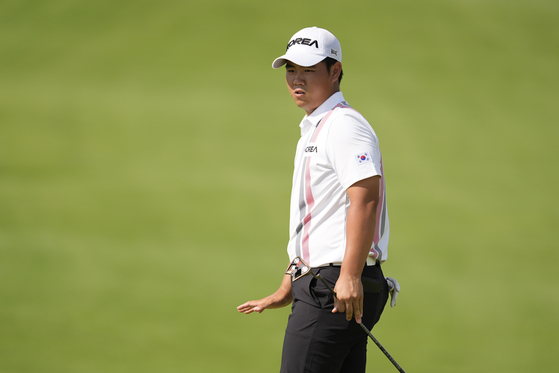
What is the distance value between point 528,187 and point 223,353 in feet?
5.37

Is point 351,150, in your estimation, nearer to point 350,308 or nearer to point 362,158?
point 362,158

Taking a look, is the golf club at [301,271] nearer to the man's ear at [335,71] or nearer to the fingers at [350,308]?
the fingers at [350,308]

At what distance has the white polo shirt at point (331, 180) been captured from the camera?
1.28 m

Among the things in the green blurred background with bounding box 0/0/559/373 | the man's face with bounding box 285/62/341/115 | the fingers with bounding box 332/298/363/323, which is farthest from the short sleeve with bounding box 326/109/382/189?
the green blurred background with bounding box 0/0/559/373

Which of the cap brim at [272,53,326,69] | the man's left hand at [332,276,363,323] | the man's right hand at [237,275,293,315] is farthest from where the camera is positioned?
the man's right hand at [237,275,293,315]

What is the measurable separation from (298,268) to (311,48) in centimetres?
60

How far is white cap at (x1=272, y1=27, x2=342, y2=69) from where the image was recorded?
143 centimetres

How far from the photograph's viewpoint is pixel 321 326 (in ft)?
4.26

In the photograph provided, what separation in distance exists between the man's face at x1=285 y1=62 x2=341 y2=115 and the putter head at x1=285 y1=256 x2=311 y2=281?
439 mm

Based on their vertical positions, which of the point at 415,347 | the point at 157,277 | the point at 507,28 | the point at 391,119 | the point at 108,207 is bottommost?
the point at 415,347

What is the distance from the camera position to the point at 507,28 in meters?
2.55

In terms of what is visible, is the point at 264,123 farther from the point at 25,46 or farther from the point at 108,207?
the point at 25,46

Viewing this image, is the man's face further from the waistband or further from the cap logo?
the waistband

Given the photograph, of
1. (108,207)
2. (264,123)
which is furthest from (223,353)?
(264,123)
